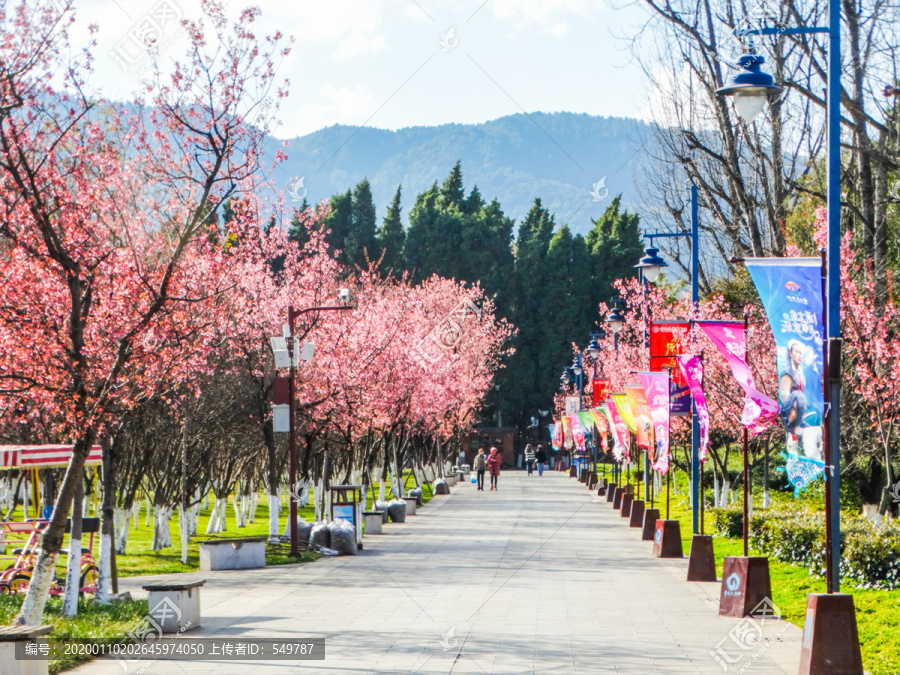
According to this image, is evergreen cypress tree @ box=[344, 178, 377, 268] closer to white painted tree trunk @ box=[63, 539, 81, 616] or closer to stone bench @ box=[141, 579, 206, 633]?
white painted tree trunk @ box=[63, 539, 81, 616]

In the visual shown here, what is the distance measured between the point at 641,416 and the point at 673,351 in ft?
8.74

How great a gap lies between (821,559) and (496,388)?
62841 mm

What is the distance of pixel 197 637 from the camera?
11.7 meters

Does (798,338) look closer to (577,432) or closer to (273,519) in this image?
(273,519)

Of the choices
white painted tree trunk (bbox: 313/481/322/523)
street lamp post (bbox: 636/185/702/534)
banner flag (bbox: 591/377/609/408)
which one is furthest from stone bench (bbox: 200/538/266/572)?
banner flag (bbox: 591/377/609/408)

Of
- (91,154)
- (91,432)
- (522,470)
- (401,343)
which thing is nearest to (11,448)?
(91,432)

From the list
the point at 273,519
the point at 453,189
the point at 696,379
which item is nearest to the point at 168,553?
the point at 273,519

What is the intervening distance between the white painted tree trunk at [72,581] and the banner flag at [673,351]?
11368 mm

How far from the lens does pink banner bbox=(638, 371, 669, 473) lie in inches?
773

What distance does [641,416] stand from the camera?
22766 mm

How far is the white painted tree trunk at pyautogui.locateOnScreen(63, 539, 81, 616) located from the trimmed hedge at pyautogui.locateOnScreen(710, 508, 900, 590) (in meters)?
10.1

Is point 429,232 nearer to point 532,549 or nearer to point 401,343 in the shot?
point 401,343

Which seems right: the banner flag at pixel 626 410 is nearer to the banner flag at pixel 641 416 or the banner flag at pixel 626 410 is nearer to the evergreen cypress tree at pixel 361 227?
the banner flag at pixel 641 416

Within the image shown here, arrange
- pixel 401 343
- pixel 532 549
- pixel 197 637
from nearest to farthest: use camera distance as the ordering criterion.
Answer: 1. pixel 197 637
2. pixel 532 549
3. pixel 401 343
